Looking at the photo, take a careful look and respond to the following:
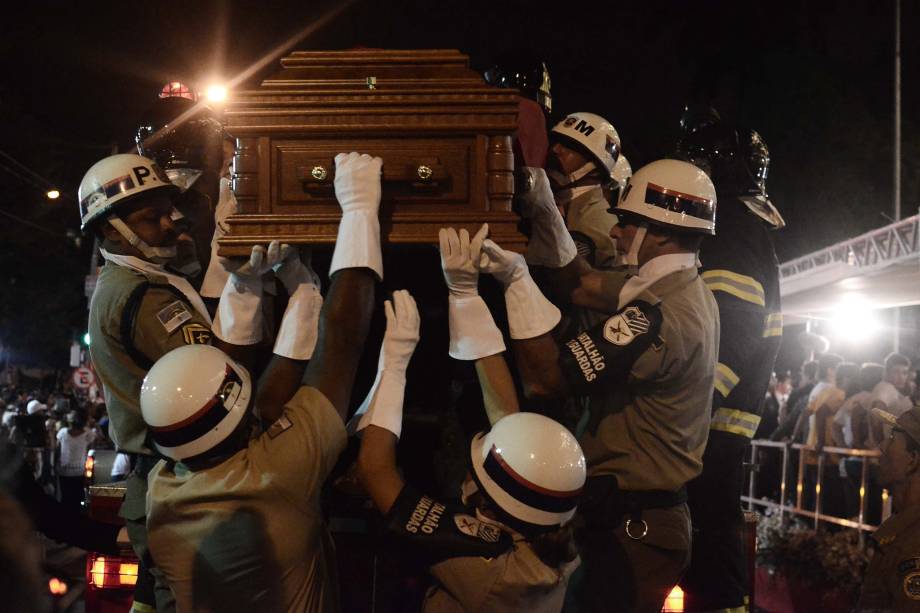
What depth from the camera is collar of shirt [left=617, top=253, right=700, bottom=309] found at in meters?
4.00

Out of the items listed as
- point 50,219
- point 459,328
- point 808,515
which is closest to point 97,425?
point 808,515

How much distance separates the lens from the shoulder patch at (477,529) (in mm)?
3090

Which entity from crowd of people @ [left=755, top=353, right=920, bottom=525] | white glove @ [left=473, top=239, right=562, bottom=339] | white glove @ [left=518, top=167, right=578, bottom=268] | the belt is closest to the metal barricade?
crowd of people @ [left=755, top=353, right=920, bottom=525]

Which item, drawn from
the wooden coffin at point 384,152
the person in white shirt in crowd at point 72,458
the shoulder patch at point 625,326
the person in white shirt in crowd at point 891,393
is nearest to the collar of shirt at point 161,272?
the wooden coffin at point 384,152

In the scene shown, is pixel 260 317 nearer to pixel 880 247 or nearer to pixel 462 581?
pixel 462 581

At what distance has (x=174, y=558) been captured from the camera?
10.2ft

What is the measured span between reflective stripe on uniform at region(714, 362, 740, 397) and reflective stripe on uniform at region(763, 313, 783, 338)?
31 centimetres

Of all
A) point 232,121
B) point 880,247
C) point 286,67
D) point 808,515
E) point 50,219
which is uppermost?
point 50,219

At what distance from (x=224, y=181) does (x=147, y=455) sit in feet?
4.34

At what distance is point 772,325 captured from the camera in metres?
5.07

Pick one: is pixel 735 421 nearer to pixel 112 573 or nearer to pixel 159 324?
pixel 159 324

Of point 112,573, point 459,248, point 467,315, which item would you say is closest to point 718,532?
point 467,315

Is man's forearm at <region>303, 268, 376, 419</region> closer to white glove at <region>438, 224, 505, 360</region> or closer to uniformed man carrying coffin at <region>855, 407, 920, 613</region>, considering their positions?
white glove at <region>438, 224, 505, 360</region>

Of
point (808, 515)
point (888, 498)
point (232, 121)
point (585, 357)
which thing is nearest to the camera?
point (232, 121)
